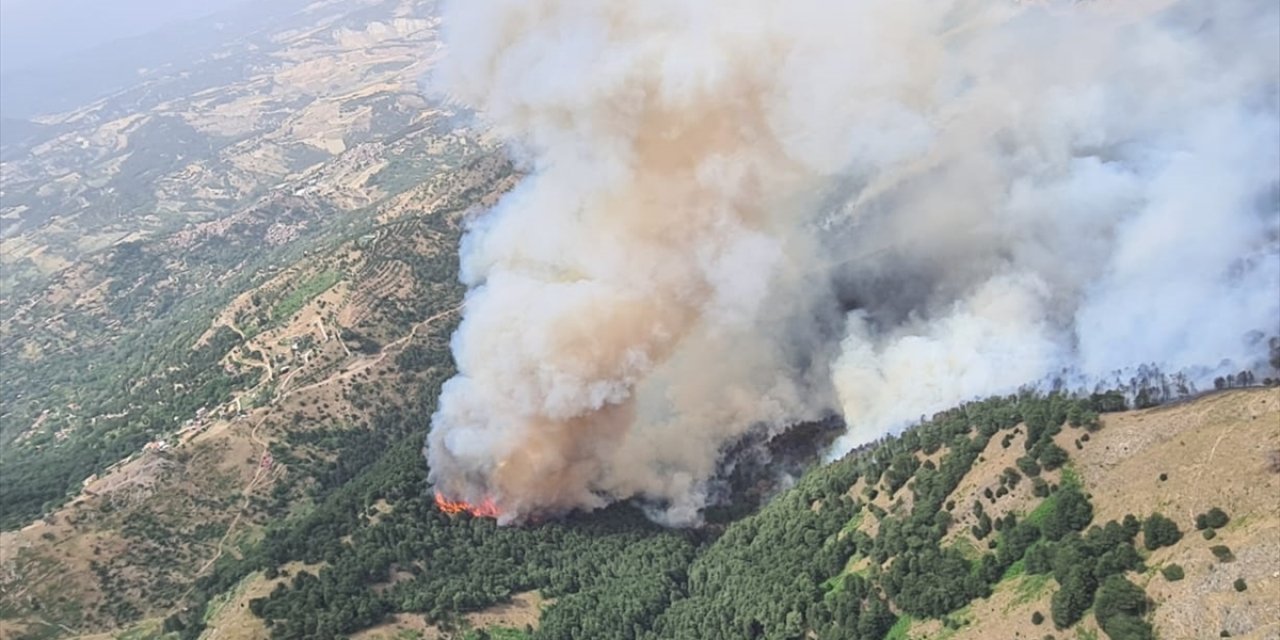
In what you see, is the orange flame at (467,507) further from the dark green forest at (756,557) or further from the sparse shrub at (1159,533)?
the sparse shrub at (1159,533)

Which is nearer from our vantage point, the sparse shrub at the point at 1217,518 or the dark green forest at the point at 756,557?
the sparse shrub at the point at 1217,518

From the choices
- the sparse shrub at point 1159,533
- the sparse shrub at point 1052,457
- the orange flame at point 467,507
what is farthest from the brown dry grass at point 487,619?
the sparse shrub at point 1159,533

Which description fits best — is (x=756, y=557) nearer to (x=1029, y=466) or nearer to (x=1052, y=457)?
(x=1029, y=466)

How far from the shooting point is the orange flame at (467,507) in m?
85.8

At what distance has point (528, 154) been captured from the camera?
86.4m

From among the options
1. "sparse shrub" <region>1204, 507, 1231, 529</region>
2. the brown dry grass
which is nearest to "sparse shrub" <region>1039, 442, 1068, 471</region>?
"sparse shrub" <region>1204, 507, 1231, 529</region>

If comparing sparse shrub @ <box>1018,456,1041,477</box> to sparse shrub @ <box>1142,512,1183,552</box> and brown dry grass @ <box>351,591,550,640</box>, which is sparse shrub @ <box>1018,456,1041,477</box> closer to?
sparse shrub @ <box>1142,512,1183,552</box>

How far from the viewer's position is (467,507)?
86.7 metres

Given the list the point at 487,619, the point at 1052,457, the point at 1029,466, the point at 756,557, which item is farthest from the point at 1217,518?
the point at 487,619

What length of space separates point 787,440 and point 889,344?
13448 millimetres

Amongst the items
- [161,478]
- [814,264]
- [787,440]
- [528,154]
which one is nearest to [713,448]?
[787,440]

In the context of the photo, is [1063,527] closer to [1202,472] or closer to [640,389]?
[1202,472]

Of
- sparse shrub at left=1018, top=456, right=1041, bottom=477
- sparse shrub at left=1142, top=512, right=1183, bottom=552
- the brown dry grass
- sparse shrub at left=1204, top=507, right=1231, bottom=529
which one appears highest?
sparse shrub at left=1204, top=507, right=1231, bottom=529

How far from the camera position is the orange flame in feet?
282
